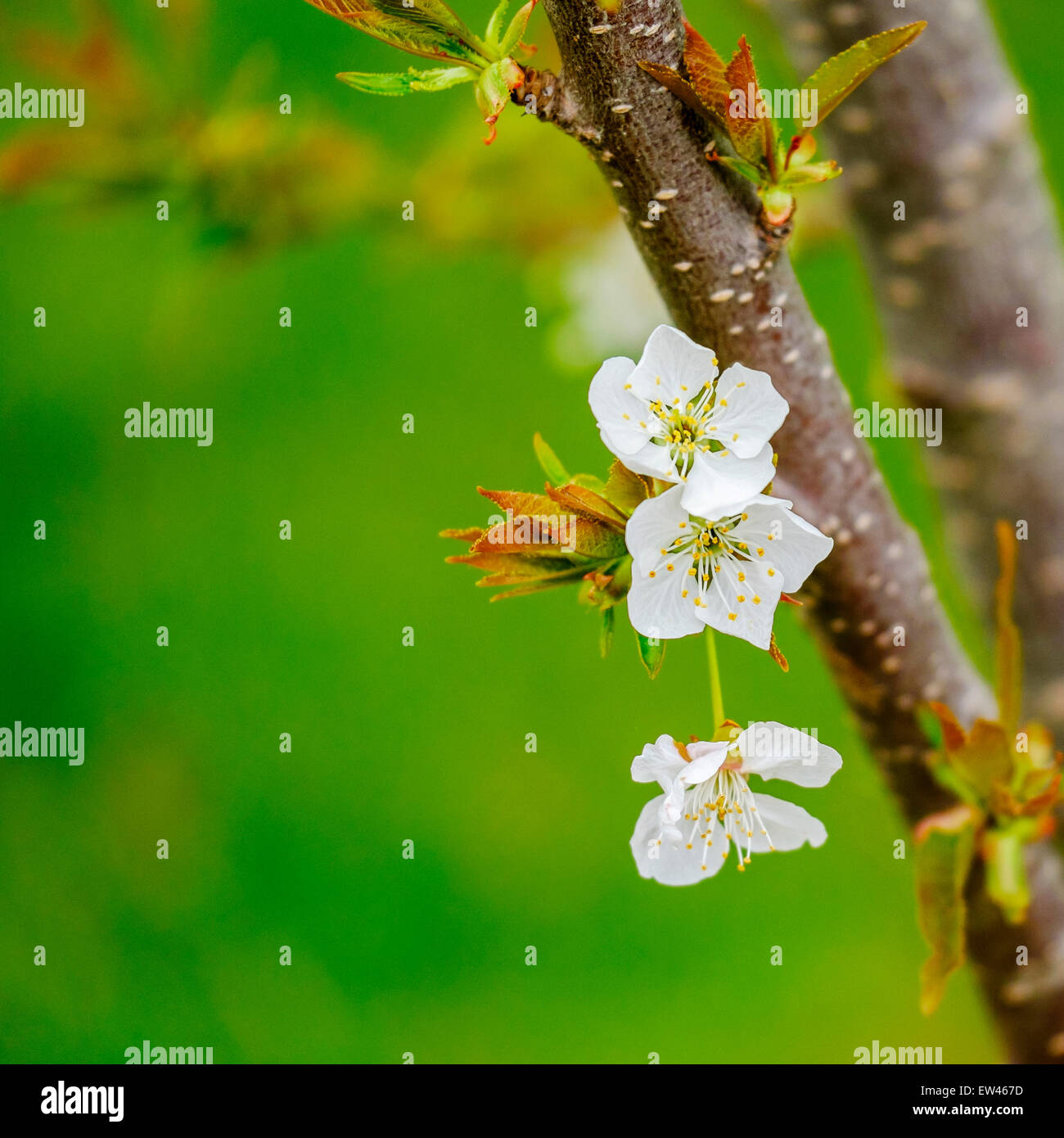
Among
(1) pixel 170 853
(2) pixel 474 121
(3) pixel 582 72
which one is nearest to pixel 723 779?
(3) pixel 582 72

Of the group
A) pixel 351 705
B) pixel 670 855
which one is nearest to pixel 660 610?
pixel 670 855

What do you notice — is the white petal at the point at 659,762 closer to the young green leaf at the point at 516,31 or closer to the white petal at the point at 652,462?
the white petal at the point at 652,462

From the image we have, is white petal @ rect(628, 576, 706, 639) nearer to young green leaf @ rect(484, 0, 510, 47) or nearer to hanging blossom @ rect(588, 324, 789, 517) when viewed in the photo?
hanging blossom @ rect(588, 324, 789, 517)

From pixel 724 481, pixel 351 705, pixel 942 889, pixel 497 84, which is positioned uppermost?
pixel 351 705

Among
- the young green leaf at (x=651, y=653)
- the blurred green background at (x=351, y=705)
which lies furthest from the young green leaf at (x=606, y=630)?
the blurred green background at (x=351, y=705)

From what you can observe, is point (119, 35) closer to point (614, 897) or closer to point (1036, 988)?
point (1036, 988)

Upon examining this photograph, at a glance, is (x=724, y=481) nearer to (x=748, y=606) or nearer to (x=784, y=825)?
(x=748, y=606)
